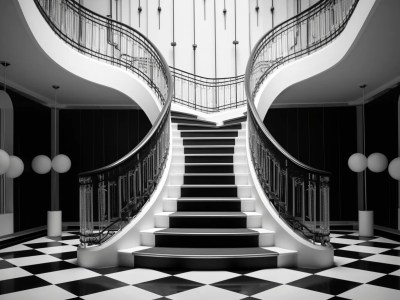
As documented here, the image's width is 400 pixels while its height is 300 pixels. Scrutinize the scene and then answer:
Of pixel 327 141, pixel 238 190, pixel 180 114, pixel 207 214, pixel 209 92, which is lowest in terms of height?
pixel 207 214

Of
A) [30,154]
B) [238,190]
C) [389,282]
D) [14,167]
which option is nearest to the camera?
[389,282]

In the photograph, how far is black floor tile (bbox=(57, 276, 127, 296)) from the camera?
2998 mm

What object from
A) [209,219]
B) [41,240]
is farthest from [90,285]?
[41,240]

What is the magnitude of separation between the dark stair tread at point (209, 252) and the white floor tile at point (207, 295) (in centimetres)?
59

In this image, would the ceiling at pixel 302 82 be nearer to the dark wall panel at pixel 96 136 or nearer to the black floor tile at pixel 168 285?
the dark wall panel at pixel 96 136

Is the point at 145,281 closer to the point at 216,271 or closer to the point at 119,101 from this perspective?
the point at 216,271

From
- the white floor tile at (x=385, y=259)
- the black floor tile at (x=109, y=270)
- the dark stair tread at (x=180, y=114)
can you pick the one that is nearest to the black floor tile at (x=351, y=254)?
the white floor tile at (x=385, y=259)

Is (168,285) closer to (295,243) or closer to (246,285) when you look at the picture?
(246,285)

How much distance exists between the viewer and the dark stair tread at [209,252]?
356 centimetres

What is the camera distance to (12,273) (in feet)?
12.2

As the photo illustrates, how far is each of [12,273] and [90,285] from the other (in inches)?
42.7

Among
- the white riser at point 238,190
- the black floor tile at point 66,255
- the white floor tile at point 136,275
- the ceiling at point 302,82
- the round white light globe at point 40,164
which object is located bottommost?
the black floor tile at point 66,255

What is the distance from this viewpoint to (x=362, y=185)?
26.6ft

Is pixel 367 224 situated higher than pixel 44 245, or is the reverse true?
pixel 367 224
